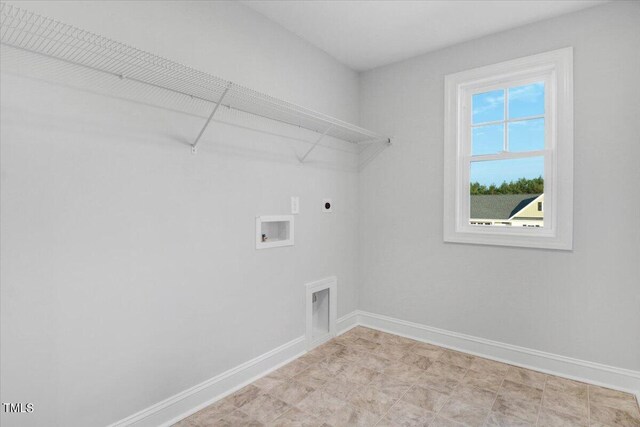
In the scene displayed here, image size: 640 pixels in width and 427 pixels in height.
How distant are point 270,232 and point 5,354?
5.03 ft

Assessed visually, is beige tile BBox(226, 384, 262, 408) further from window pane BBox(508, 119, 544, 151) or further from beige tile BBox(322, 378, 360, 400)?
window pane BBox(508, 119, 544, 151)

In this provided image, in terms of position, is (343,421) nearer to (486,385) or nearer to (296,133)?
(486,385)

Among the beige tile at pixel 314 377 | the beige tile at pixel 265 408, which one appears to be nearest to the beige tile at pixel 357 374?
the beige tile at pixel 314 377

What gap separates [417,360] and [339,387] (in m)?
0.75

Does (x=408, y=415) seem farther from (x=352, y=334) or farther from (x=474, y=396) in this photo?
(x=352, y=334)

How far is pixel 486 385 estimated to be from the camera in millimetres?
2217

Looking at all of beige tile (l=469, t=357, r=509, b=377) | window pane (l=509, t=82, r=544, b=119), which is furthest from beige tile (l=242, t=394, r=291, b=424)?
window pane (l=509, t=82, r=544, b=119)

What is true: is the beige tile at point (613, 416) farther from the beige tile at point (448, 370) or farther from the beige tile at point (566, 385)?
the beige tile at point (448, 370)

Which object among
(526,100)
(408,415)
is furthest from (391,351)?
(526,100)

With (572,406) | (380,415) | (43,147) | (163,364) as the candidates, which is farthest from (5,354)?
(572,406)

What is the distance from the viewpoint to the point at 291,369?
2.41 metres

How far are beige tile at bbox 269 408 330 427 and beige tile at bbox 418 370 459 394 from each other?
80 centimetres

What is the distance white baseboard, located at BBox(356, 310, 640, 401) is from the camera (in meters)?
2.17

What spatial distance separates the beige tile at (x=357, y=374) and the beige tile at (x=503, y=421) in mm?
750
